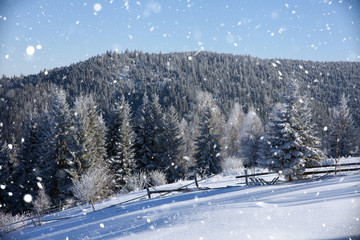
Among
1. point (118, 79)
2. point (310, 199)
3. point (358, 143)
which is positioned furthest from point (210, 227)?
point (118, 79)

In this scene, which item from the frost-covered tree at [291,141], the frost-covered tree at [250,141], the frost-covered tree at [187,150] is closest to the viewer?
the frost-covered tree at [291,141]

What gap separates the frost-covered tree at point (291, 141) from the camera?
551 inches

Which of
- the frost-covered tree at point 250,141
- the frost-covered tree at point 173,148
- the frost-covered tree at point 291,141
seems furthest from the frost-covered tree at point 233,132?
the frost-covered tree at point 291,141

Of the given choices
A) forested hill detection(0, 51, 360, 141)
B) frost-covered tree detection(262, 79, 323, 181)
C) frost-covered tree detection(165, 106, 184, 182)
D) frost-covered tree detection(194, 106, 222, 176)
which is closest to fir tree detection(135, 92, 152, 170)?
frost-covered tree detection(165, 106, 184, 182)

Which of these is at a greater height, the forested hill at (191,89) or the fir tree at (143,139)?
the forested hill at (191,89)

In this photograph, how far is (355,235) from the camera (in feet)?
15.1

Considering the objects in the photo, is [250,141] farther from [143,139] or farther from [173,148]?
[143,139]

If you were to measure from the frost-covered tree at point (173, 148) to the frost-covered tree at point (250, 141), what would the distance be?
12.6 m

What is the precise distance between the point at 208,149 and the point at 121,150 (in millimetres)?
12876

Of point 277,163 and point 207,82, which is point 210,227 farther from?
point 207,82

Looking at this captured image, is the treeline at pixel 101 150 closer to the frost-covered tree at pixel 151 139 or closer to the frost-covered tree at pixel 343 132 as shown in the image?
the frost-covered tree at pixel 151 139

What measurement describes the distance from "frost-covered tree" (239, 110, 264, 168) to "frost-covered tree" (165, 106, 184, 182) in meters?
12.6

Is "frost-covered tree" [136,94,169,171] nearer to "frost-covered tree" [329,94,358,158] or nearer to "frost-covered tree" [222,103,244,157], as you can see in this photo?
"frost-covered tree" [222,103,244,157]

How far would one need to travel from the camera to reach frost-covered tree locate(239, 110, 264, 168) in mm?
36466
